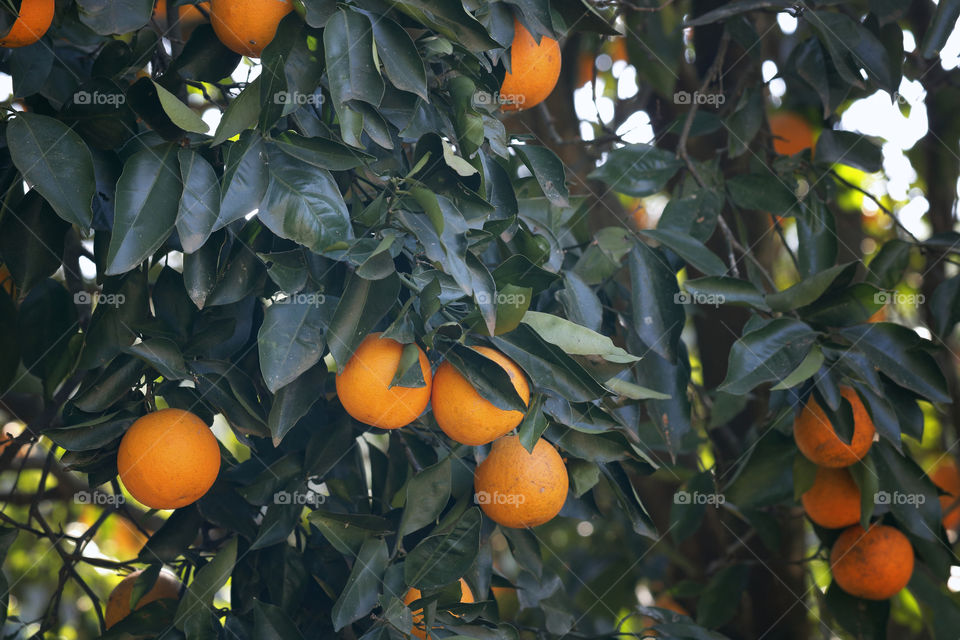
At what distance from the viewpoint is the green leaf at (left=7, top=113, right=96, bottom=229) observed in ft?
3.41

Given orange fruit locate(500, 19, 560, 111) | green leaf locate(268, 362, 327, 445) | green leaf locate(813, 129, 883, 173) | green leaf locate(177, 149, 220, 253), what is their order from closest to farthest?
green leaf locate(177, 149, 220, 253) → green leaf locate(268, 362, 327, 445) → orange fruit locate(500, 19, 560, 111) → green leaf locate(813, 129, 883, 173)

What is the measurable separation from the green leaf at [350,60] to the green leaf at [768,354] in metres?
0.68

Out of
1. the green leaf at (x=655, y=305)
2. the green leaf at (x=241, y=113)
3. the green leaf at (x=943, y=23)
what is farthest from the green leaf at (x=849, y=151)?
the green leaf at (x=241, y=113)

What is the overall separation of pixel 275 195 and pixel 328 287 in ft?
0.49

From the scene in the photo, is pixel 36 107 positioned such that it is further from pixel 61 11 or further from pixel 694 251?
pixel 694 251

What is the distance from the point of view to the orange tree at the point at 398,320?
1.04 metres

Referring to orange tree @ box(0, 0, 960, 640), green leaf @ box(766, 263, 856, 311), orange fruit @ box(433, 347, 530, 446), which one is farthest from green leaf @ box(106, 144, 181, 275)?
green leaf @ box(766, 263, 856, 311)

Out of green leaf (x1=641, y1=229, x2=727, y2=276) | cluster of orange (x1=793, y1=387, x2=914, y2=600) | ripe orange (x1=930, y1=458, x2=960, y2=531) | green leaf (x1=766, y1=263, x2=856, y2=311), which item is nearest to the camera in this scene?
green leaf (x1=766, y1=263, x2=856, y2=311)

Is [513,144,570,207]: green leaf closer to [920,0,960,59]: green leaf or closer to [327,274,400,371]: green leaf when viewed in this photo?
[327,274,400,371]: green leaf

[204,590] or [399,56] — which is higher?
[399,56]

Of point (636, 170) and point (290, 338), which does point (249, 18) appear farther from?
point (636, 170)

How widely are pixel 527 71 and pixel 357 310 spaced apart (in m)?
0.48

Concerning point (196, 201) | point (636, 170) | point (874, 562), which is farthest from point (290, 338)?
point (874, 562)

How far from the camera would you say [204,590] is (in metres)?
1.19
